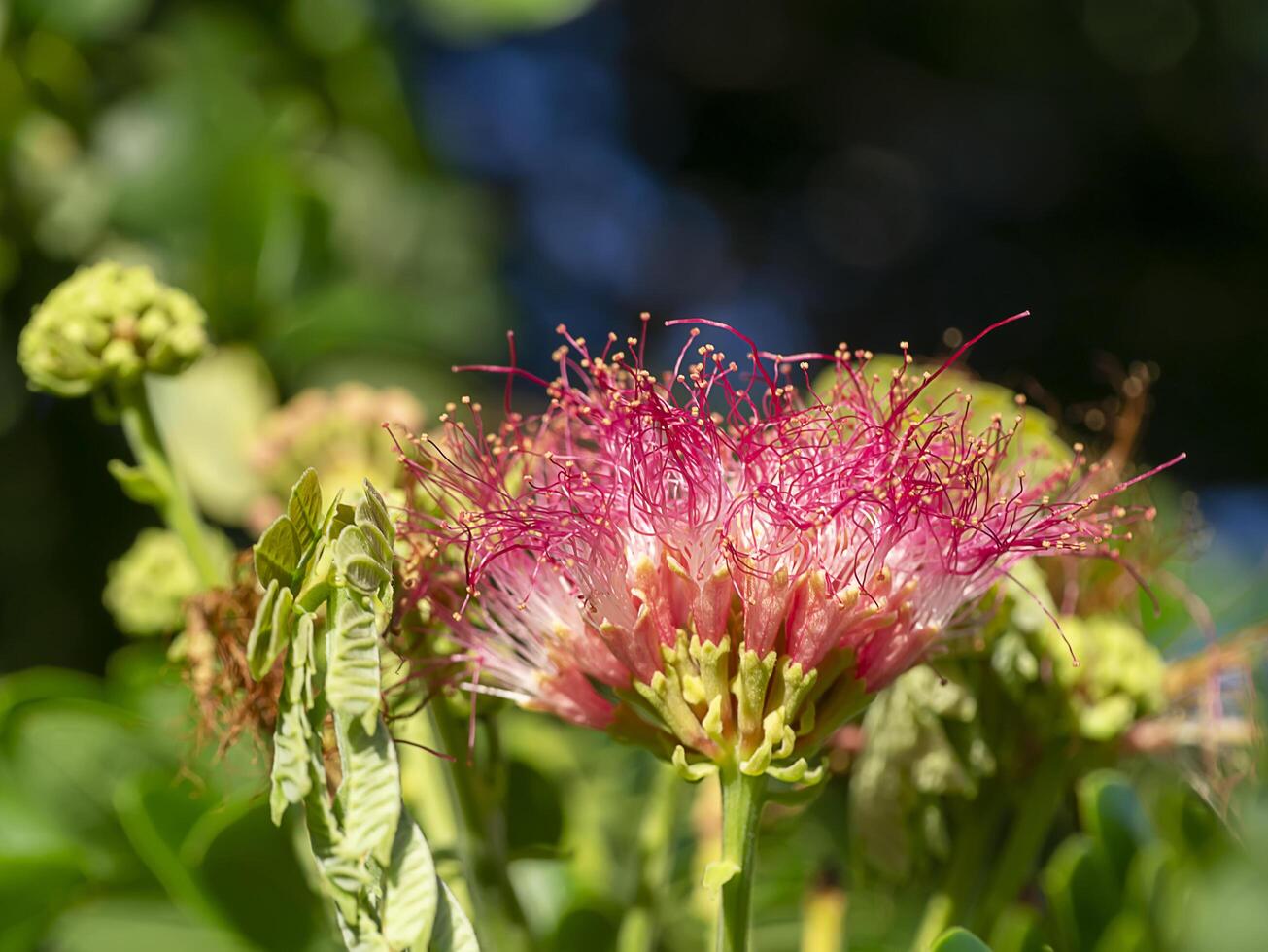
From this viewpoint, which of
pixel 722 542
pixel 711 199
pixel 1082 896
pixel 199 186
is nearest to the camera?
pixel 722 542

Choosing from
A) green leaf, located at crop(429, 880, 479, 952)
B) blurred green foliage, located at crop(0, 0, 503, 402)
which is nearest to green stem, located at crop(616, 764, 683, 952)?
green leaf, located at crop(429, 880, 479, 952)

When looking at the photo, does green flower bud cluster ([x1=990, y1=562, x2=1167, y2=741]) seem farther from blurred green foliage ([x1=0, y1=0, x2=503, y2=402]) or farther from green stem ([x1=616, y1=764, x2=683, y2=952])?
blurred green foliage ([x1=0, y1=0, x2=503, y2=402])

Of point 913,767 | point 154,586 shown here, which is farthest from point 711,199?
point 913,767

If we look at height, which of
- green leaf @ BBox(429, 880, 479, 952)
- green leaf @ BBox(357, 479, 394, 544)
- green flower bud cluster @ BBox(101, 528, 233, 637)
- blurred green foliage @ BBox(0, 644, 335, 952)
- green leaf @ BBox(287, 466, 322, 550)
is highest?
green leaf @ BBox(357, 479, 394, 544)

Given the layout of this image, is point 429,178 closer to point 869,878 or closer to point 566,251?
point 869,878

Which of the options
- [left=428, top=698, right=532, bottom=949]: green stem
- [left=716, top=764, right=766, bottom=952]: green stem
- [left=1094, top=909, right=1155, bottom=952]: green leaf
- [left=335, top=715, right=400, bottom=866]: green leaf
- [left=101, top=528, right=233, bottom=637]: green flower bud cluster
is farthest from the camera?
[left=101, top=528, right=233, bottom=637]: green flower bud cluster

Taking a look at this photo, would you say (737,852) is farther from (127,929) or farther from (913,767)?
(127,929)

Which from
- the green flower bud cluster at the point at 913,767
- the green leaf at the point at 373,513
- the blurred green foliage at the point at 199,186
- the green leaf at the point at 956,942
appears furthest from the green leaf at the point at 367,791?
the blurred green foliage at the point at 199,186

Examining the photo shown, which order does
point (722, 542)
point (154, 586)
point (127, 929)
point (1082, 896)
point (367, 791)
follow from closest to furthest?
point (367, 791), point (722, 542), point (1082, 896), point (127, 929), point (154, 586)
